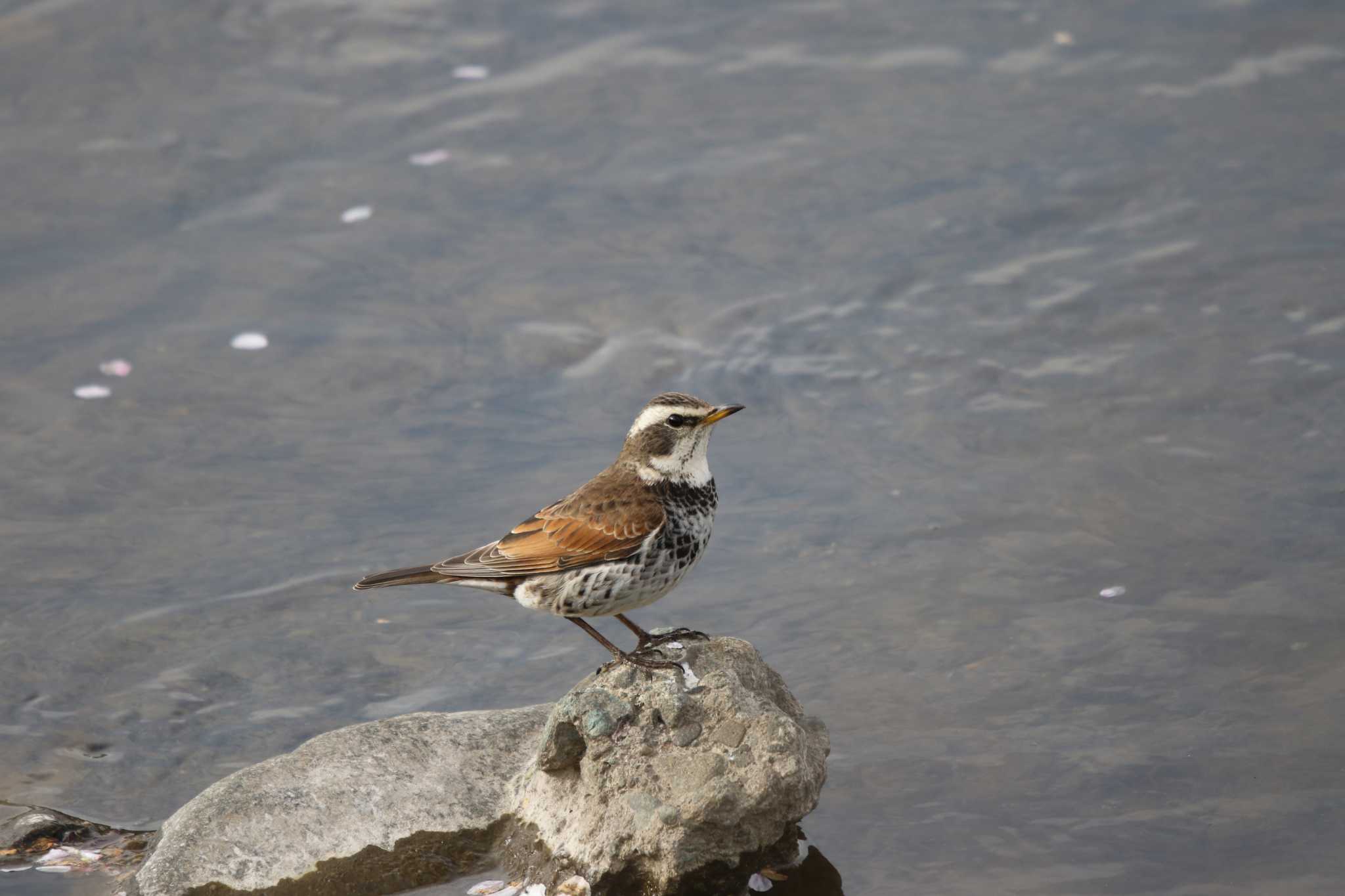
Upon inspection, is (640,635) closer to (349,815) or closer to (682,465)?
(682,465)

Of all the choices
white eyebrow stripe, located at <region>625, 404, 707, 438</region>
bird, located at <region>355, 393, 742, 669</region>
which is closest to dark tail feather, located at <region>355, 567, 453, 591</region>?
bird, located at <region>355, 393, 742, 669</region>

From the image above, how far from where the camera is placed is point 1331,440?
434 inches

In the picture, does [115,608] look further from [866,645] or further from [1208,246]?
[1208,246]

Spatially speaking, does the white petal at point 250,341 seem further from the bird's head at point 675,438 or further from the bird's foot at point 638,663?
the bird's foot at point 638,663

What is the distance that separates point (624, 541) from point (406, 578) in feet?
3.84

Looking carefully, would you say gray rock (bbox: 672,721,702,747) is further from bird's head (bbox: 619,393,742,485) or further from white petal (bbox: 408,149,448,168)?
white petal (bbox: 408,149,448,168)

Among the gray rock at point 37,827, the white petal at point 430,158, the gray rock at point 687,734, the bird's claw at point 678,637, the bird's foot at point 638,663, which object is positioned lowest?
the gray rock at point 37,827

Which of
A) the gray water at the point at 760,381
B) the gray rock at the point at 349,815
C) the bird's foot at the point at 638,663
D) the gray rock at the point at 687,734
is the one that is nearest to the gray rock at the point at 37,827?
the gray water at the point at 760,381

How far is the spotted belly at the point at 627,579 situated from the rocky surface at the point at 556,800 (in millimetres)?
325

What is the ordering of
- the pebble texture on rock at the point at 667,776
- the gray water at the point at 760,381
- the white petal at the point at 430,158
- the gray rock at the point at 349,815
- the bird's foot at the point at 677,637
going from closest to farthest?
1. the pebble texture on rock at the point at 667,776
2. the gray rock at the point at 349,815
3. the bird's foot at the point at 677,637
4. the gray water at the point at 760,381
5. the white petal at the point at 430,158

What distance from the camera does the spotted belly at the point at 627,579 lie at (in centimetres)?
750

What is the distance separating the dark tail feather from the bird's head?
114cm

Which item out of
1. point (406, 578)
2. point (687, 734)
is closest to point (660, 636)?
point (687, 734)

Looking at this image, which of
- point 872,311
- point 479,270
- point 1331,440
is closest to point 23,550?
point 479,270
